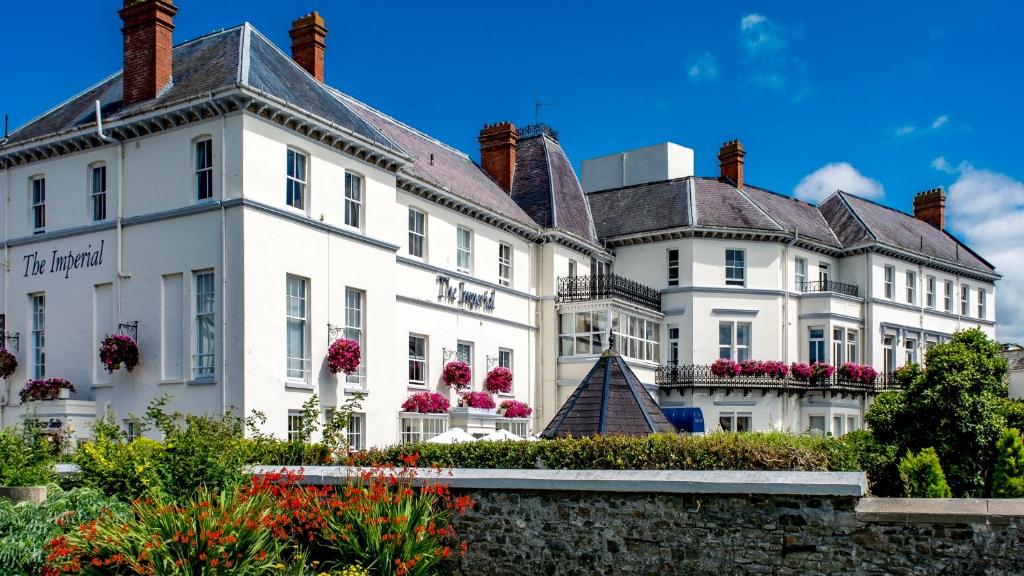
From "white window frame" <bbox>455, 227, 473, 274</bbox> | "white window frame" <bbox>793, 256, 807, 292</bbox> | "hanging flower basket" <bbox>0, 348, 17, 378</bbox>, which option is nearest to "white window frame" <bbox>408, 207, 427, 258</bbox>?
"white window frame" <bbox>455, 227, 473, 274</bbox>

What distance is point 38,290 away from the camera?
27375mm

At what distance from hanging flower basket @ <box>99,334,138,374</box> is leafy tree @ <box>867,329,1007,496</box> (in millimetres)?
17281

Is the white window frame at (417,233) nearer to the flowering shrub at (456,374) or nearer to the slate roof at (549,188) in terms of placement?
the flowering shrub at (456,374)

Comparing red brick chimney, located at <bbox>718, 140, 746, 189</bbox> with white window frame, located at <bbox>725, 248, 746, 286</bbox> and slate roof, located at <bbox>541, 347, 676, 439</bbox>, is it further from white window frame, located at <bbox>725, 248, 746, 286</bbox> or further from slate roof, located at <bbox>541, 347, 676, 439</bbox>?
slate roof, located at <bbox>541, 347, 676, 439</bbox>

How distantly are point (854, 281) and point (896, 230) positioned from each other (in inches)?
249

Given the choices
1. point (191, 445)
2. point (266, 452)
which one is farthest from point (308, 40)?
point (191, 445)

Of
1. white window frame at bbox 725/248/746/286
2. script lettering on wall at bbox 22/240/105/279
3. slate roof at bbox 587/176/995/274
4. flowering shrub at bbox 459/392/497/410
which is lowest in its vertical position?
flowering shrub at bbox 459/392/497/410

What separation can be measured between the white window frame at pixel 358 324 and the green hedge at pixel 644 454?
1088cm

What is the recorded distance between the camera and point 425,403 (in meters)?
30.0

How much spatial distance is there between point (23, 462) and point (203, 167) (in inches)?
408

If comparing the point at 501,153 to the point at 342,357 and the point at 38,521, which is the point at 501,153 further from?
the point at 38,521

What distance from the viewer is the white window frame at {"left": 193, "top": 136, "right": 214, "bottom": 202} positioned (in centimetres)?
2458

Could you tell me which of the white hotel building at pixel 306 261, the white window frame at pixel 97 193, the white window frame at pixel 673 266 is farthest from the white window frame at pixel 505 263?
the white window frame at pixel 97 193

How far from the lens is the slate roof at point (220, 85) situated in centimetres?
2502
